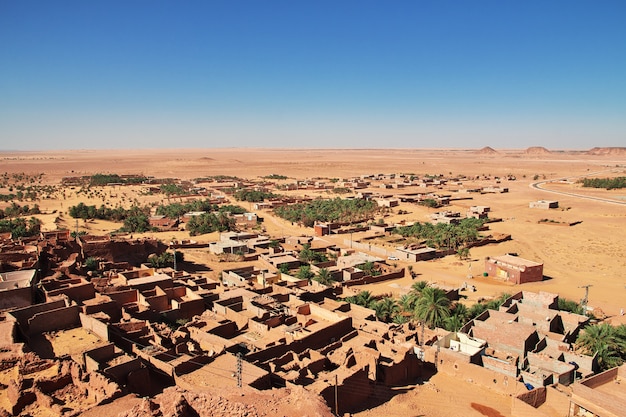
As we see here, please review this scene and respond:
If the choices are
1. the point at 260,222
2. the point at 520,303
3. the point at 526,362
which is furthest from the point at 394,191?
the point at 526,362

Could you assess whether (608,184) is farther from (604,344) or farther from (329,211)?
(604,344)

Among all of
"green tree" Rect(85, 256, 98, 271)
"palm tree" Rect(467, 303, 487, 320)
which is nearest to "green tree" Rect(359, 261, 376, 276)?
"palm tree" Rect(467, 303, 487, 320)

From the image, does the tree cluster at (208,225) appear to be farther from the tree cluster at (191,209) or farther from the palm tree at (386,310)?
the palm tree at (386,310)

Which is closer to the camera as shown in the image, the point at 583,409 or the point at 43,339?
the point at 583,409

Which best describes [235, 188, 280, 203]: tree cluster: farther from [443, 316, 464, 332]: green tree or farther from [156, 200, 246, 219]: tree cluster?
[443, 316, 464, 332]: green tree

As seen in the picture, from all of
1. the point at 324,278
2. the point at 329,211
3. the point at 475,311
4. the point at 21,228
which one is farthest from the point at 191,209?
the point at 475,311

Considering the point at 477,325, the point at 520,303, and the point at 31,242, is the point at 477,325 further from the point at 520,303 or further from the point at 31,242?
the point at 31,242
